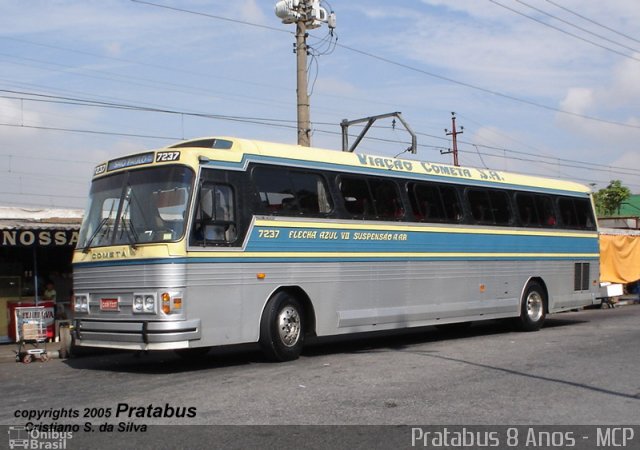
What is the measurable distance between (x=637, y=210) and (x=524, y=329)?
170 feet

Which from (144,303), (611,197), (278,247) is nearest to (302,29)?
(278,247)

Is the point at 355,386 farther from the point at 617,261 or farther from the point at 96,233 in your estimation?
the point at 617,261

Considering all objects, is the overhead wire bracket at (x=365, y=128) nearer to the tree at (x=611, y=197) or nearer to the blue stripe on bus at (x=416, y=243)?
the blue stripe on bus at (x=416, y=243)

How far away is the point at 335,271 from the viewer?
12625mm

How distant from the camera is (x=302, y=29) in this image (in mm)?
20359

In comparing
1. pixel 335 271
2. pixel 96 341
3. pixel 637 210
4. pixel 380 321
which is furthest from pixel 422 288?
pixel 637 210

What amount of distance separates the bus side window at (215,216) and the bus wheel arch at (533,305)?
28.2 feet

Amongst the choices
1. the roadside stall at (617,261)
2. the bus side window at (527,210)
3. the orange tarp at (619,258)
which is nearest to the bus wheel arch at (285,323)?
the bus side window at (527,210)

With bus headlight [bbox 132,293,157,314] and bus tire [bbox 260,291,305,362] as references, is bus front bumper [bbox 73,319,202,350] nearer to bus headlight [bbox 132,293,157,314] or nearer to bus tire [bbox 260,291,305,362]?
bus headlight [bbox 132,293,157,314]

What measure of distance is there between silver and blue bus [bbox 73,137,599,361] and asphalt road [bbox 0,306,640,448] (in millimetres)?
691

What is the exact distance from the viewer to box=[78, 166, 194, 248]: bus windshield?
1048cm

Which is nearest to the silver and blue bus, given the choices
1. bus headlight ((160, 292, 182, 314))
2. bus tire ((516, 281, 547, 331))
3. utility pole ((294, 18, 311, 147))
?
bus headlight ((160, 292, 182, 314))

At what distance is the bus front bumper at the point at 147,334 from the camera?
10156mm

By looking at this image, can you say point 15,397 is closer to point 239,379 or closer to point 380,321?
point 239,379
